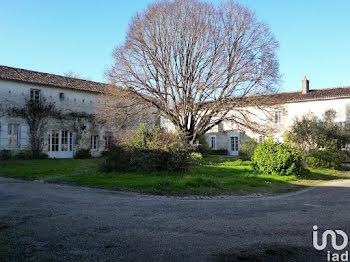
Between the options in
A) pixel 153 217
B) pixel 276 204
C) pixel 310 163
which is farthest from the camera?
pixel 310 163

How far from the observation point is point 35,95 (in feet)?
78.0

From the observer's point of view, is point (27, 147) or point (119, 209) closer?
point (119, 209)

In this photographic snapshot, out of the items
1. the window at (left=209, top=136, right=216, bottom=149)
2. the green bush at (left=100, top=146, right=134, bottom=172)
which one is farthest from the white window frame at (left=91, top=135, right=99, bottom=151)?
the green bush at (left=100, top=146, right=134, bottom=172)

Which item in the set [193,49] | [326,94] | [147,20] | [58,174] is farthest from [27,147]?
[326,94]

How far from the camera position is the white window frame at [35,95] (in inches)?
926

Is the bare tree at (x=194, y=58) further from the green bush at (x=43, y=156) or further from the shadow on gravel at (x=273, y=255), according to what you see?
the shadow on gravel at (x=273, y=255)

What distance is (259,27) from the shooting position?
2133 centimetres

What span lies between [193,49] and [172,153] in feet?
35.5

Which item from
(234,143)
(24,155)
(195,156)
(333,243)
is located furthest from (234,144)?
(333,243)

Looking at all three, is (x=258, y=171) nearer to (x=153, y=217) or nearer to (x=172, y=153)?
Result: (x=172, y=153)

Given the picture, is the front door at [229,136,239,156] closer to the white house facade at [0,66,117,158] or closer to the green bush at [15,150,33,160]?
the white house facade at [0,66,117,158]

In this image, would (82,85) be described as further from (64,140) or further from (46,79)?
(64,140)

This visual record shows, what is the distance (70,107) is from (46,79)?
9.91ft

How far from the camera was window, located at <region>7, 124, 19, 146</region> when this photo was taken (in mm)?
22002
